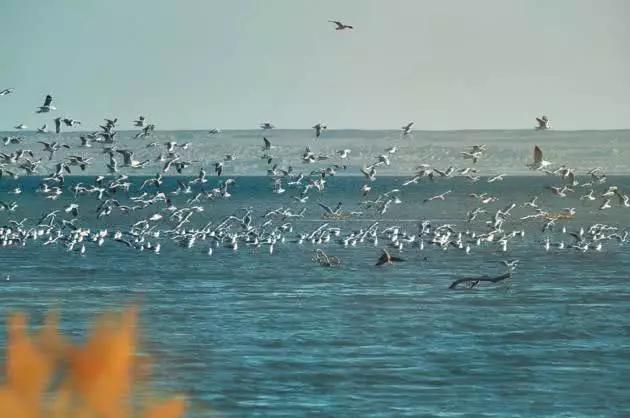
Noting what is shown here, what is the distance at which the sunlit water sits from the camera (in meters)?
28.4

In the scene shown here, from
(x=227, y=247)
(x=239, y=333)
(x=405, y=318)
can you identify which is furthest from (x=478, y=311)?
(x=227, y=247)

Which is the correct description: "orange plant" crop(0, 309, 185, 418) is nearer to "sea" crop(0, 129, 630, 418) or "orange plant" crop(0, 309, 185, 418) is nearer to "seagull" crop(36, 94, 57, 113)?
"sea" crop(0, 129, 630, 418)

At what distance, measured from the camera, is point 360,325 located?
4144 centimetres

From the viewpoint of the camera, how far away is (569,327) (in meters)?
40.9

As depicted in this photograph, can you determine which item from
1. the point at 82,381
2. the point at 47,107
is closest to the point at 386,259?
the point at 47,107

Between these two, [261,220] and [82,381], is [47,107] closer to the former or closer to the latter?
[82,381]

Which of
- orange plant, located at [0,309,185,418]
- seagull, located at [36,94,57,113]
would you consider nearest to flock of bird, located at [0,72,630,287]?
seagull, located at [36,94,57,113]

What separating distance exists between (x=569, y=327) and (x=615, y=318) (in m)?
3.13

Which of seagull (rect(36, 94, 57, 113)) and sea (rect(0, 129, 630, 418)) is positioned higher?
seagull (rect(36, 94, 57, 113))

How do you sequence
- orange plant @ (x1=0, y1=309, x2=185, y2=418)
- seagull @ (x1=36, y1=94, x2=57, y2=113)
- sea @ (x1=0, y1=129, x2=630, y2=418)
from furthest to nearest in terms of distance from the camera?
1. seagull @ (x1=36, y1=94, x2=57, y2=113)
2. sea @ (x1=0, y1=129, x2=630, y2=418)
3. orange plant @ (x1=0, y1=309, x2=185, y2=418)

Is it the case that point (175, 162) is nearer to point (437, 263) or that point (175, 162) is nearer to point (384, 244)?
point (437, 263)

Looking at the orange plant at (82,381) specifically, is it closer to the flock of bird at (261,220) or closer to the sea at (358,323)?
the sea at (358,323)

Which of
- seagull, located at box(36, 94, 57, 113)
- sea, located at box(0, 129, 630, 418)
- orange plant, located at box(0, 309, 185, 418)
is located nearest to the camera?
orange plant, located at box(0, 309, 185, 418)

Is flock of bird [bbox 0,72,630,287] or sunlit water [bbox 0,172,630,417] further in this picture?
flock of bird [bbox 0,72,630,287]
